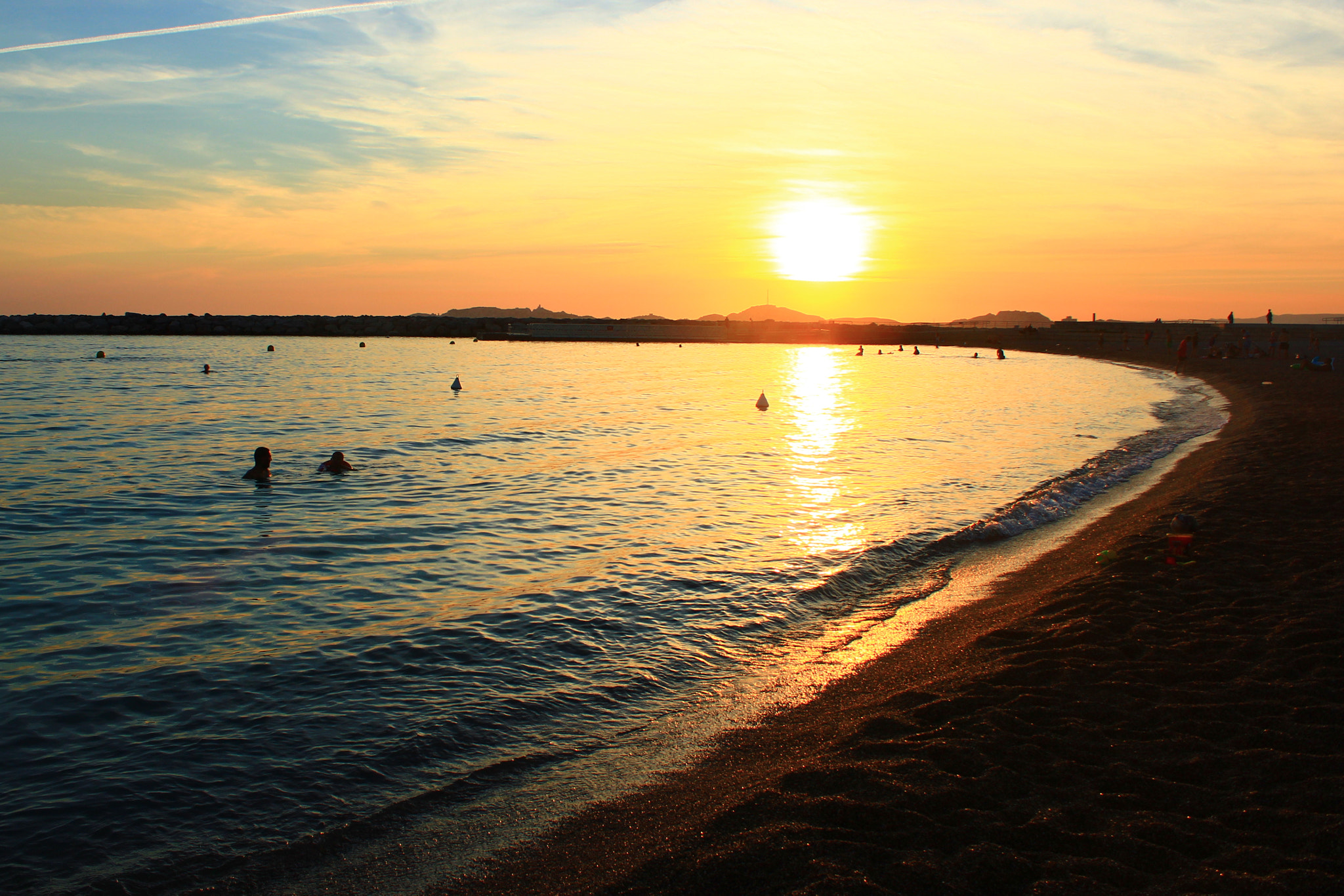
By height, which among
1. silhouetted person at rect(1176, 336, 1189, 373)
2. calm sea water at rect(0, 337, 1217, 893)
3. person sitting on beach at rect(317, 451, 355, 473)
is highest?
silhouetted person at rect(1176, 336, 1189, 373)

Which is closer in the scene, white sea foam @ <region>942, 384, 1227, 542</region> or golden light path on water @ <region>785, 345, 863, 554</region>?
golden light path on water @ <region>785, 345, 863, 554</region>

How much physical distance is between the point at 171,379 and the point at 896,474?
4502 centimetres

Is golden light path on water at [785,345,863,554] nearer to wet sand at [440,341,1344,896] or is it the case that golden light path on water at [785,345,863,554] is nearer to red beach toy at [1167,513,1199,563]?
wet sand at [440,341,1344,896]

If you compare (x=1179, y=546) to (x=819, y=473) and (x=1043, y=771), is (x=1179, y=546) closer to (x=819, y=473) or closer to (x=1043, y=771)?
(x=1043, y=771)

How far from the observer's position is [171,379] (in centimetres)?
4700

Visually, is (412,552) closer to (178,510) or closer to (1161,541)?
(178,510)

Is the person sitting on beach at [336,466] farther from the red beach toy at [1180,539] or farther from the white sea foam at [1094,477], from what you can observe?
the red beach toy at [1180,539]

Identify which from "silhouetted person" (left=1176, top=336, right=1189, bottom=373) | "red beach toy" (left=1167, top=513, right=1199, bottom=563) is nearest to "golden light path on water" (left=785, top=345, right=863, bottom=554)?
"red beach toy" (left=1167, top=513, right=1199, bottom=563)

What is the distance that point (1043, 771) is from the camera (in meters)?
5.59

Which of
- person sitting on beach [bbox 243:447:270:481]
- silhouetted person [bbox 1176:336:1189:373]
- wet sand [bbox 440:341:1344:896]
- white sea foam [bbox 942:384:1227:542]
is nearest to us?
wet sand [bbox 440:341:1344:896]

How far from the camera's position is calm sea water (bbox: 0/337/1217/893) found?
6.32 metres

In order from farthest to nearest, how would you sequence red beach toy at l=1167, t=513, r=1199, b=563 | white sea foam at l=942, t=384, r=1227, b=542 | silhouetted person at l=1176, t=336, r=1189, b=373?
silhouetted person at l=1176, t=336, r=1189, b=373, white sea foam at l=942, t=384, r=1227, b=542, red beach toy at l=1167, t=513, r=1199, b=563

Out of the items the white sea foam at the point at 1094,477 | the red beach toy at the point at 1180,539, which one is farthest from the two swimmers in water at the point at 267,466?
the red beach toy at the point at 1180,539

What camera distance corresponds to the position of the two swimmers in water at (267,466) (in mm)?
18156
